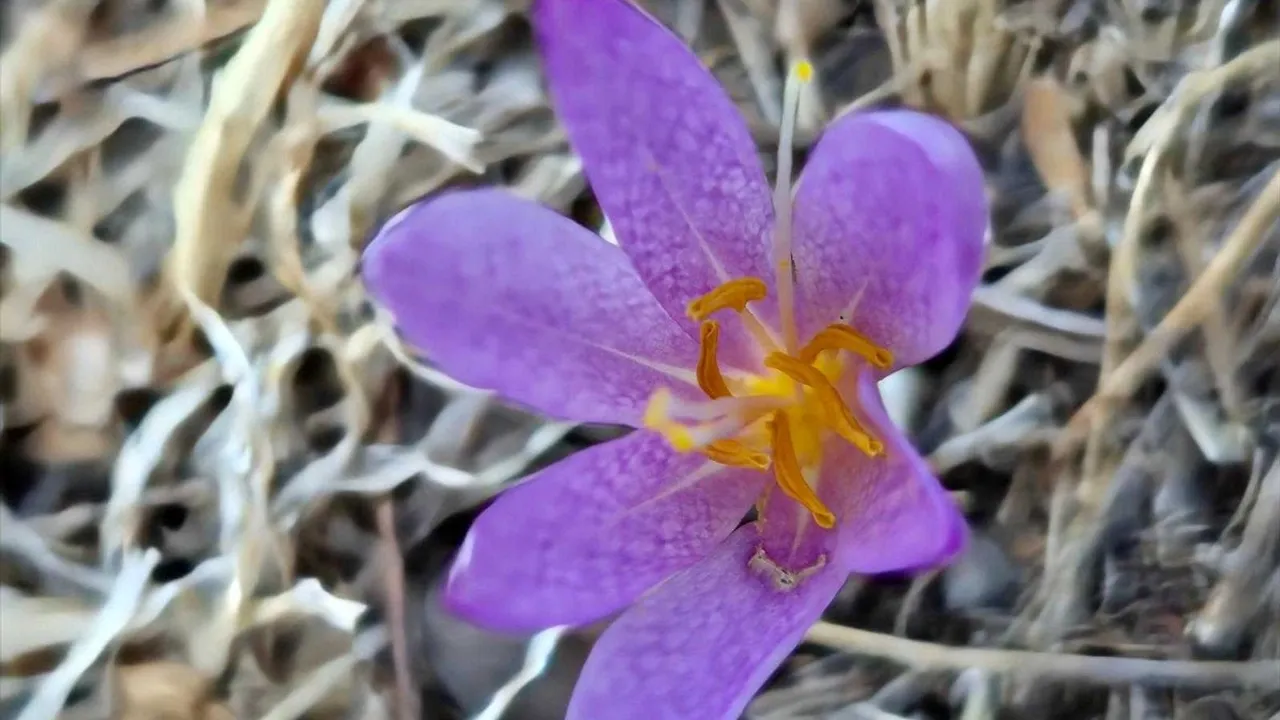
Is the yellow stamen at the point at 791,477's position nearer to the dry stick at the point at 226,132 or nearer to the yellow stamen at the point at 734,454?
the yellow stamen at the point at 734,454

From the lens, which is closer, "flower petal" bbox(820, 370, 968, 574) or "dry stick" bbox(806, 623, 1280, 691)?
"flower petal" bbox(820, 370, 968, 574)

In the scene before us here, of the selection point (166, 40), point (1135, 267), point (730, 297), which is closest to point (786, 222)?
point (730, 297)

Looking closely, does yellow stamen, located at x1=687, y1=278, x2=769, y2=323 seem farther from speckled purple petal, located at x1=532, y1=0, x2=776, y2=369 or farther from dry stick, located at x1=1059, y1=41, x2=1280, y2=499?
dry stick, located at x1=1059, y1=41, x2=1280, y2=499

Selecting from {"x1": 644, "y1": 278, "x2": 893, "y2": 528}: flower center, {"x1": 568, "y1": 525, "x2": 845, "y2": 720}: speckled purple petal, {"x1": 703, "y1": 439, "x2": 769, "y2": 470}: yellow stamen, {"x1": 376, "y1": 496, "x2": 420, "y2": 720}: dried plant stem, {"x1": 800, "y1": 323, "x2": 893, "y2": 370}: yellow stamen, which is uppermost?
{"x1": 800, "y1": 323, "x2": 893, "y2": 370}: yellow stamen

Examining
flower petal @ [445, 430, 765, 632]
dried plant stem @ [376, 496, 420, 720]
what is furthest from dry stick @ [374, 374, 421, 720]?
flower petal @ [445, 430, 765, 632]

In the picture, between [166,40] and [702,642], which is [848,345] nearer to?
[702,642]

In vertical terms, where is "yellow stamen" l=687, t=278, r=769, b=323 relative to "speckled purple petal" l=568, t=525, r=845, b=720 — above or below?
above

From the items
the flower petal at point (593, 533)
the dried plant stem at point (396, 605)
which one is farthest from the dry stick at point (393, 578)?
the flower petal at point (593, 533)

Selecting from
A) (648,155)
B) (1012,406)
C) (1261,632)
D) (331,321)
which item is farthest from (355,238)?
(1261,632)
